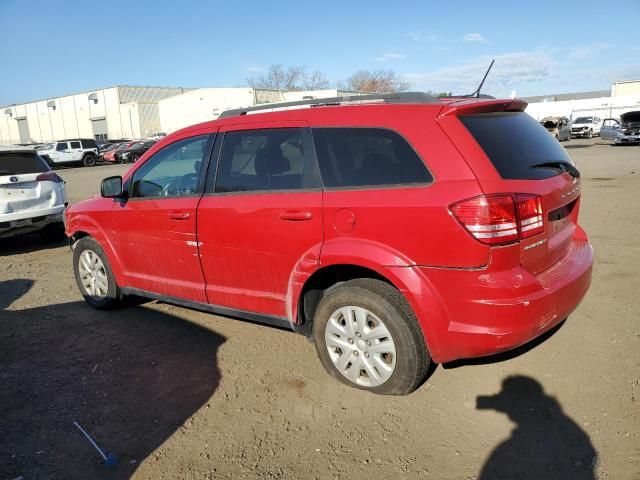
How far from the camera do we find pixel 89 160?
35.3 metres

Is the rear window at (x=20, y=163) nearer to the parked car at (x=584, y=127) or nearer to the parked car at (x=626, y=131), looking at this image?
the parked car at (x=626, y=131)

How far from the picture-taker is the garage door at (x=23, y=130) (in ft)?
245

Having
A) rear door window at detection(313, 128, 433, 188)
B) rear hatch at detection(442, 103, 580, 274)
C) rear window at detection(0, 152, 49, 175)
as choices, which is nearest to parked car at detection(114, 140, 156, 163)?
rear window at detection(0, 152, 49, 175)

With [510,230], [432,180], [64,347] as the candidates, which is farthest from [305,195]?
[64,347]

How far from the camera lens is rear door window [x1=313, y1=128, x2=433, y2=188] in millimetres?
2971

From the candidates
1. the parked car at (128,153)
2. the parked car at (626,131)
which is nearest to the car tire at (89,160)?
the parked car at (128,153)

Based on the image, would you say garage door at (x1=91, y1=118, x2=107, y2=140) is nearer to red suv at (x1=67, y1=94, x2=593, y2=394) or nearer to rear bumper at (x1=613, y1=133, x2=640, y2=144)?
rear bumper at (x1=613, y1=133, x2=640, y2=144)

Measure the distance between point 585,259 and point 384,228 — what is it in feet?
4.98

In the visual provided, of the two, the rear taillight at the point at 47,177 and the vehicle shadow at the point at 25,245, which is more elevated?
the rear taillight at the point at 47,177

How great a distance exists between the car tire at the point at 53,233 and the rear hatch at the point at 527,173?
24.7 feet

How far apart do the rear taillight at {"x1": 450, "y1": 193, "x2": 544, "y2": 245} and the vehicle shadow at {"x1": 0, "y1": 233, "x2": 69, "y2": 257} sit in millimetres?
7778

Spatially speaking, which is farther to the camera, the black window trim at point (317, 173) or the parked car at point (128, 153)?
the parked car at point (128, 153)

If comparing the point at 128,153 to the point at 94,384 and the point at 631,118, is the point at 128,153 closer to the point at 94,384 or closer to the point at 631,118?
the point at 631,118

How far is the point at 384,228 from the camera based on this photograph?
2.96 m
